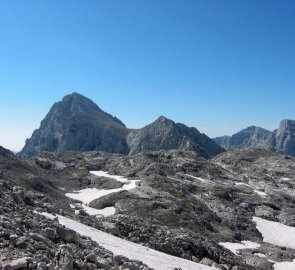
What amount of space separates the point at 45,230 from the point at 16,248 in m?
5.03

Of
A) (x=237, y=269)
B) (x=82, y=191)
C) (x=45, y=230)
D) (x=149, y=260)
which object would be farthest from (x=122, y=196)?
(x=45, y=230)

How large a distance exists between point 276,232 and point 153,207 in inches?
921

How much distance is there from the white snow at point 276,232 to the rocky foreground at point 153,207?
6.04ft

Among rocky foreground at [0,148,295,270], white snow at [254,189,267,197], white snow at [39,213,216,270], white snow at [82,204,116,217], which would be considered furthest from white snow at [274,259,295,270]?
white snow at [254,189,267,197]

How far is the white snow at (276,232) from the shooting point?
240 feet

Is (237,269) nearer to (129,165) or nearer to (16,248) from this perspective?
(16,248)

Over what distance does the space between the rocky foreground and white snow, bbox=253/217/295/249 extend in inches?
72.5

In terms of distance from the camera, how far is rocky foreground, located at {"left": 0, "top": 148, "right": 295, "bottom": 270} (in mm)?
22766

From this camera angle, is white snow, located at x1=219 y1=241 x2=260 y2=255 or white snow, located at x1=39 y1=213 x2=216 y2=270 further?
white snow, located at x1=219 y1=241 x2=260 y2=255

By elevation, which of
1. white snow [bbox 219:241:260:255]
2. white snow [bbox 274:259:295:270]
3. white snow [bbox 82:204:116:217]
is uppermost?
white snow [bbox 82:204:116:217]

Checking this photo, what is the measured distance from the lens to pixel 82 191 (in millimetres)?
98750

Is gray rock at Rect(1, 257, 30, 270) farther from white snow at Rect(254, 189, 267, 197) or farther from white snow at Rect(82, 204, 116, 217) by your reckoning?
white snow at Rect(254, 189, 267, 197)

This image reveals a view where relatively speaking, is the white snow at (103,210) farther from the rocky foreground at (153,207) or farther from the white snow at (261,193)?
the white snow at (261,193)

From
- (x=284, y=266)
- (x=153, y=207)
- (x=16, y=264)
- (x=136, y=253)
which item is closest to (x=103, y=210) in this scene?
(x=153, y=207)
